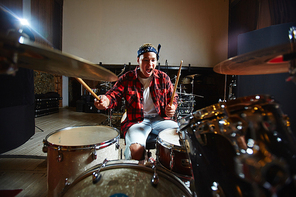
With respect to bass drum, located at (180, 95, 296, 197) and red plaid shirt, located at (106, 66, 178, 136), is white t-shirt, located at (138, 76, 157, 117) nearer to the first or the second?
red plaid shirt, located at (106, 66, 178, 136)

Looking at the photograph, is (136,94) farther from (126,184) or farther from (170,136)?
(126,184)

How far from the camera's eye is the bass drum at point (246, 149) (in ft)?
1.13

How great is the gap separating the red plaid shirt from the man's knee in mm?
349

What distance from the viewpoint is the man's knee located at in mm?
991

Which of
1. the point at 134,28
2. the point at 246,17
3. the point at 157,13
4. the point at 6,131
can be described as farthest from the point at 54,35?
the point at 246,17

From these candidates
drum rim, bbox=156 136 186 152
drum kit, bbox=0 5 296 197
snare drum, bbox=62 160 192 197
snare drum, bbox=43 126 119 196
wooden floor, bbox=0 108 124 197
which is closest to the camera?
drum kit, bbox=0 5 296 197

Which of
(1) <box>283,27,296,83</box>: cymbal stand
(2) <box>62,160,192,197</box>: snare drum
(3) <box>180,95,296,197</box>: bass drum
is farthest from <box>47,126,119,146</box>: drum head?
(1) <box>283,27,296,83</box>: cymbal stand

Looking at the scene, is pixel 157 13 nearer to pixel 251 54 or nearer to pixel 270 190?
pixel 251 54

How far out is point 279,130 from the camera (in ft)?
1.25

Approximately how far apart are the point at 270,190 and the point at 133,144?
0.81m

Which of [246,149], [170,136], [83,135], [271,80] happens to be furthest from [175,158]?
[271,80]

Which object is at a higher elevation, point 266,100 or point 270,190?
point 266,100

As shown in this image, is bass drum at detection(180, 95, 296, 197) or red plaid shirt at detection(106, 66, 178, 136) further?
red plaid shirt at detection(106, 66, 178, 136)

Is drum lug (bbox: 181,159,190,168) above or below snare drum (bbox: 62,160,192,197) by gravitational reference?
below
